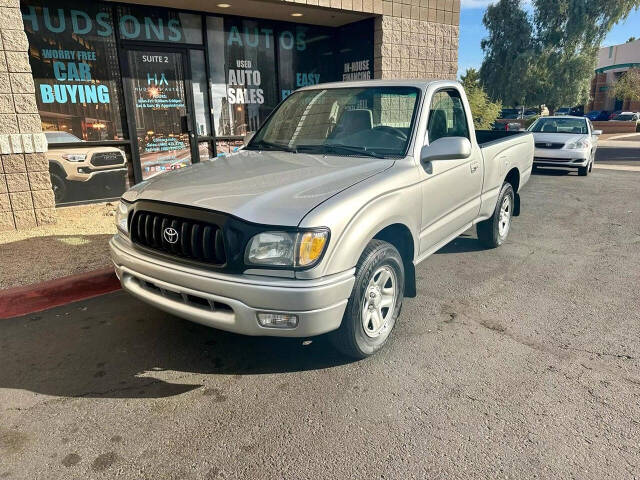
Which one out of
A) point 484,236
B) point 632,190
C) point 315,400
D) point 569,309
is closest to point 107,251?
point 315,400

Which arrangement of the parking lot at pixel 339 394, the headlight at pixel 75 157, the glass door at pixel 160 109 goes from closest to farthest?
the parking lot at pixel 339 394, the headlight at pixel 75 157, the glass door at pixel 160 109

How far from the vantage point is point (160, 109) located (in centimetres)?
866

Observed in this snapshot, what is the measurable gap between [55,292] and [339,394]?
302cm

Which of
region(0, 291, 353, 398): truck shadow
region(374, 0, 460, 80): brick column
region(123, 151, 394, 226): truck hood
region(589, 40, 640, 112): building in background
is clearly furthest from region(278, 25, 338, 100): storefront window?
region(589, 40, 640, 112): building in background

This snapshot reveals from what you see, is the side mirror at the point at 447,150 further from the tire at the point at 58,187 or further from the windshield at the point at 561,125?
the windshield at the point at 561,125

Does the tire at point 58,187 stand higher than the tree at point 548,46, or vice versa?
the tree at point 548,46

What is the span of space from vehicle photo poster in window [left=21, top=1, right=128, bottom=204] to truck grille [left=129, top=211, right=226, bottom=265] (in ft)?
18.0

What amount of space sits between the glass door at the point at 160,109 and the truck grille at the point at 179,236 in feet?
19.1

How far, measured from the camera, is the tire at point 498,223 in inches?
224

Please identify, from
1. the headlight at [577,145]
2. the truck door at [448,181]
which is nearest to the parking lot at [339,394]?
the truck door at [448,181]

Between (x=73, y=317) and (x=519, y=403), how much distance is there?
3.52 m

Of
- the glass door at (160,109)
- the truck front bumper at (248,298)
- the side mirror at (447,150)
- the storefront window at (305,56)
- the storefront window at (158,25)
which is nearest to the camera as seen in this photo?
the truck front bumper at (248,298)

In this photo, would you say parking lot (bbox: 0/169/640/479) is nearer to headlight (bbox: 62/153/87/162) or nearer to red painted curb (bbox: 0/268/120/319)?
red painted curb (bbox: 0/268/120/319)

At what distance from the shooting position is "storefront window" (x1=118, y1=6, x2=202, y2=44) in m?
8.05
